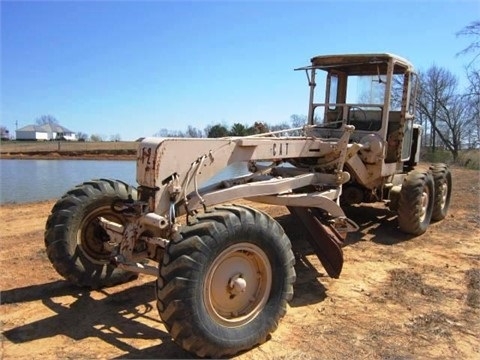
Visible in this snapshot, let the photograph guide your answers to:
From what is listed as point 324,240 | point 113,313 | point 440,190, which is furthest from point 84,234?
point 440,190

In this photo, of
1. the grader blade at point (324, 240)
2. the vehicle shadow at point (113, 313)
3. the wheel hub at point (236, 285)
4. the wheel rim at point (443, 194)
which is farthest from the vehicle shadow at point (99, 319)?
the wheel rim at point (443, 194)

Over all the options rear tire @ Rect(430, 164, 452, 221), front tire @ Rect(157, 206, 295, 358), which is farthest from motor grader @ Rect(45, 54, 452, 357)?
rear tire @ Rect(430, 164, 452, 221)

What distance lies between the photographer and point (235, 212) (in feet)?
13.6

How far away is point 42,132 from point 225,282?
11822 centimetres

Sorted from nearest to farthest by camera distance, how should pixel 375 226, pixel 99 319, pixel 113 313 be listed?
pixel 99 319
pixel 113 313
pixel 375 226

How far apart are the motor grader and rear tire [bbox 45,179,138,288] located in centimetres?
1

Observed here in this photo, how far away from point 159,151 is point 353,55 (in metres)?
4.31

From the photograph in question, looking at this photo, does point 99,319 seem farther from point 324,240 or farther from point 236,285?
point 324,240

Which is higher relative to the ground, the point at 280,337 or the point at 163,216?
the point at 163,216

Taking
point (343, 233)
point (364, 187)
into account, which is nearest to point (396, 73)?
point (364, 187)

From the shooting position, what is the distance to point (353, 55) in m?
7.54

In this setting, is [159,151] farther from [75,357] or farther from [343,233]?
[343,233]

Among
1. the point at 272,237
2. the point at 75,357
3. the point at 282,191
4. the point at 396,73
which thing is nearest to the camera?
the point at 75,357

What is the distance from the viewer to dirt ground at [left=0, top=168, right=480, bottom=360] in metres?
4.18
